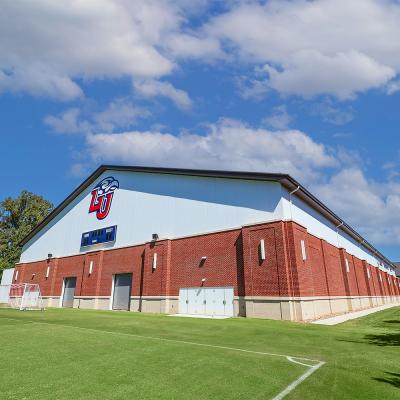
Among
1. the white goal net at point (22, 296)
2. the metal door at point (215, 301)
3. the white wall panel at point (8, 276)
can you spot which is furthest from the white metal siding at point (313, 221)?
the white wall panel at point (8, 276)

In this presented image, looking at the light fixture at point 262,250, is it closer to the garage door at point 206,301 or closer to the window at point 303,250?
the window at point 303,250

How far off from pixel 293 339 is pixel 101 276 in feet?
84.1

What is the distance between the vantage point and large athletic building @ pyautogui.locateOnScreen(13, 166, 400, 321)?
2130 cm

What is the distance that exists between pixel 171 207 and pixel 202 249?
5424 mm

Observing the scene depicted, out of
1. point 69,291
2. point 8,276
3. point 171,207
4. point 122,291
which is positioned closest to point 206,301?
point 171,207

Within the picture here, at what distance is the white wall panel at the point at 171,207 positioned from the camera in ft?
76.5

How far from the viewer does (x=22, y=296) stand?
28031 mm

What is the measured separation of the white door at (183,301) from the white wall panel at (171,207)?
4739 millimetres

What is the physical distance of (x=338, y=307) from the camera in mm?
28203

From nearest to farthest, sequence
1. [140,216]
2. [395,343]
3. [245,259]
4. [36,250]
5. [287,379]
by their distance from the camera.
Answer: [287,379] → [395,343] → [245,259] → [140,216] → [36,250]

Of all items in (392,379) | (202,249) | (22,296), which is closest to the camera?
(392,379)

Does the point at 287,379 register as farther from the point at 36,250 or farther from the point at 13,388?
the point at 36,250

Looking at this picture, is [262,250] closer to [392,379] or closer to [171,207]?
[171,207]

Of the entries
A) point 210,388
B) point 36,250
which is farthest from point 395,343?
point 36,250
